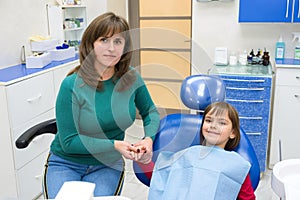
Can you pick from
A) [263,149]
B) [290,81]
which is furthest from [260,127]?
[290,81]

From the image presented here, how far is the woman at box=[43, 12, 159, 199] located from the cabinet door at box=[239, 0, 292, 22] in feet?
5.71

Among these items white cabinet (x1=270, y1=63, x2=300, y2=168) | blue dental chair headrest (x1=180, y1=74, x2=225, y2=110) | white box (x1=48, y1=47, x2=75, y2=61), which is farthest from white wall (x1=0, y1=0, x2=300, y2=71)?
blue dental chair headrest (x1=180, y1=74, x2=225, y2=110)

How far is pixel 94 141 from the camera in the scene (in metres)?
1.53

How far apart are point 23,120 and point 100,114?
108 centimetres

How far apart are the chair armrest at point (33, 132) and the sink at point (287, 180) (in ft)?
3.60

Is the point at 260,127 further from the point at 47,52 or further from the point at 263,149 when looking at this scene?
the point at 47,52

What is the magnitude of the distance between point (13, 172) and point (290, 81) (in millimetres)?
2181

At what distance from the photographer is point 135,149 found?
1.53 meters

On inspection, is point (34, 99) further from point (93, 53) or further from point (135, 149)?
point (135, 149)

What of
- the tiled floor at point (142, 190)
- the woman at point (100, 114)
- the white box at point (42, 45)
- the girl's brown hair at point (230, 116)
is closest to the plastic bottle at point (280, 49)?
the tiled floor at point (142, 190)

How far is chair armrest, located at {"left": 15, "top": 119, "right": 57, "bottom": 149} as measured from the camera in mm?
1668

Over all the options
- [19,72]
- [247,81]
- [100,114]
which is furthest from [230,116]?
[19,72]

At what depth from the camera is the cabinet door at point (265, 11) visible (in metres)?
2.92

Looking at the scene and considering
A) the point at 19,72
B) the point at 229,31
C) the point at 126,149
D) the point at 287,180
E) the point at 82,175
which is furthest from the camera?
the point at 229,31
